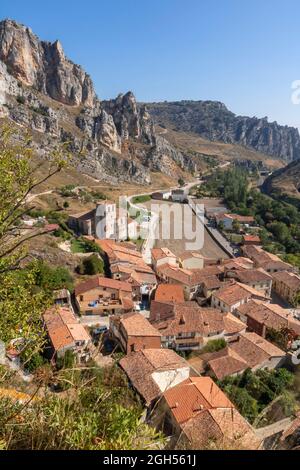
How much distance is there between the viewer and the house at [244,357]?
19250 millimetres

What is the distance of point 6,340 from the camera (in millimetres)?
6434

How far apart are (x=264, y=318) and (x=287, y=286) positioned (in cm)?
959

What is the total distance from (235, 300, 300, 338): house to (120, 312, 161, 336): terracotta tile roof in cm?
849

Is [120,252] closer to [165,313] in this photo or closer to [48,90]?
[165,313]

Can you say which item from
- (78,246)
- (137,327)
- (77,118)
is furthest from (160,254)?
(77,118)

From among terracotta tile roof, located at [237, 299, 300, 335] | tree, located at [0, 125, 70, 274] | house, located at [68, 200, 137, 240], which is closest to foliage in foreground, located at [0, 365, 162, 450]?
tree, located at [0, 125, 70, 274]

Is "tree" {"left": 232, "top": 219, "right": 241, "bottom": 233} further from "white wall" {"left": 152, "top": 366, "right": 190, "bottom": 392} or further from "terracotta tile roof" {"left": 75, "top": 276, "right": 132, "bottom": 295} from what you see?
"white wall" {"left": 152, "top": 366, "right": 190, "bottom": 392}

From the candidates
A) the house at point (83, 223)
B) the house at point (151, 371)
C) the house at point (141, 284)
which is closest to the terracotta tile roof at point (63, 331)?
the house at point (151, 371)

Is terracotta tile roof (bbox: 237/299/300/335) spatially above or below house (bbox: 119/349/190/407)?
below

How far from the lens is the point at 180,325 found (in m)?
22.6

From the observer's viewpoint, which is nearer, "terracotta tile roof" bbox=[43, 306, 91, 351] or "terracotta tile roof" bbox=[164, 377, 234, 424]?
"terracotta tile roof" bbox=[164, 377, 234, 424]

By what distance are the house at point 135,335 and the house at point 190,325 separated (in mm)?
1390

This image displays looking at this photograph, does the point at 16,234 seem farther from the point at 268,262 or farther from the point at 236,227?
the point at 236,227

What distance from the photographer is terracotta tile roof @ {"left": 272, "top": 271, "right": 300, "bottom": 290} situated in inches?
1317
